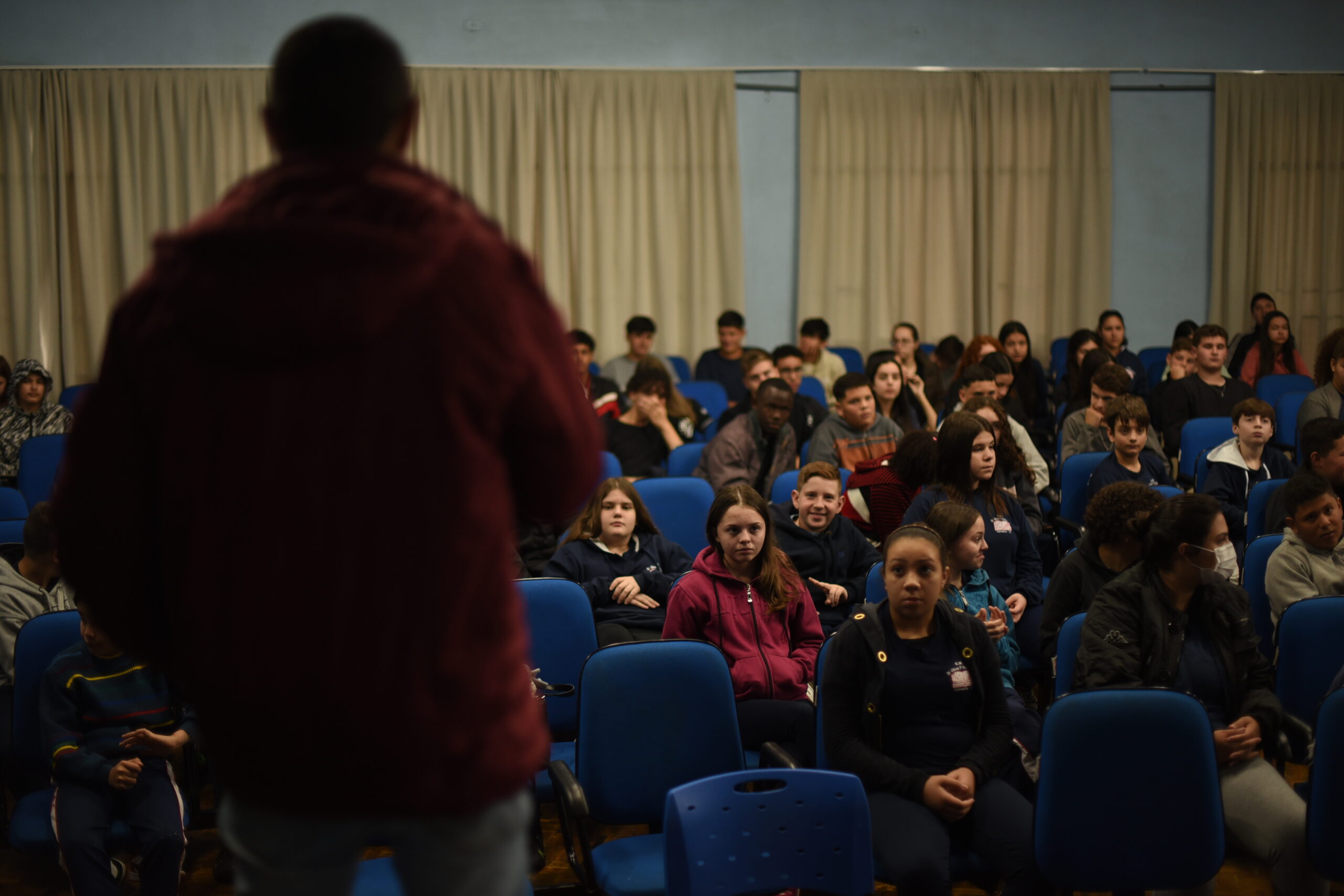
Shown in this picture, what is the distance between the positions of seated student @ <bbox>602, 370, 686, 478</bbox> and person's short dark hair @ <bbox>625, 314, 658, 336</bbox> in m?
1.92

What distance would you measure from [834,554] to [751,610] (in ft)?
2.44

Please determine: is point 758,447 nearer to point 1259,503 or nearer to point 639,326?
point 1259,503

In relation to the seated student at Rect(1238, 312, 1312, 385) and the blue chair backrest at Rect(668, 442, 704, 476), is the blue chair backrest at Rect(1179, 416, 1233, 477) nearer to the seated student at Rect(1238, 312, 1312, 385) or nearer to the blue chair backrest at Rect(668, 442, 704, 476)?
the blue chair backrest at Rect(668, 442, 704, 476)

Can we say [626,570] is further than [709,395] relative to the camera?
No

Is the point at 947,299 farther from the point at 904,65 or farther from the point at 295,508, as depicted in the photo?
the point at 295,508

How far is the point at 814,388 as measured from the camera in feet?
23.1

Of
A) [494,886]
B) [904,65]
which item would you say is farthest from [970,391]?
[494,886]

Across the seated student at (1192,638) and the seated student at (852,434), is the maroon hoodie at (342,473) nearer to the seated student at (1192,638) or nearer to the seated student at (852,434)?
the seated student at (1192,638)

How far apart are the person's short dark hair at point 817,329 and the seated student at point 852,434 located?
104 inches

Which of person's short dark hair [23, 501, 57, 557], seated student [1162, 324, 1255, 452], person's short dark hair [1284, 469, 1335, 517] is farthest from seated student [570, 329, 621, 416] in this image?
person's short dark hair [1284, 469, 1335, 517]

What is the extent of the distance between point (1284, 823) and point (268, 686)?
7.67 ft

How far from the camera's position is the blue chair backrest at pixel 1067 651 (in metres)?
2.86

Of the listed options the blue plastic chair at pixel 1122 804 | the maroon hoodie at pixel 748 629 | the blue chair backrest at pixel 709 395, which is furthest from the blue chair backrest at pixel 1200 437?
the blue plastic chair at pixel 1122 804

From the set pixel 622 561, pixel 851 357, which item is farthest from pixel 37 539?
pixel 851 357
